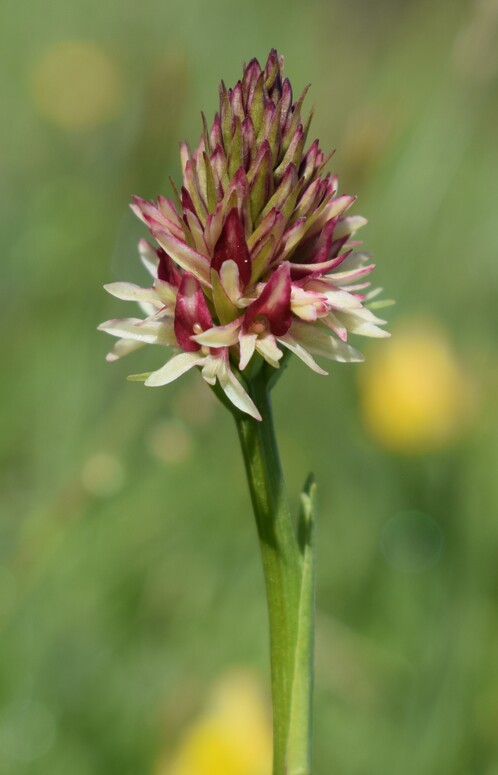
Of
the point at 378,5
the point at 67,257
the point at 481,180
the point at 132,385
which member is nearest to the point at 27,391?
the point at 132,385

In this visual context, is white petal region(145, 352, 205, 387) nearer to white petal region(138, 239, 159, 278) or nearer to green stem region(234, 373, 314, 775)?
green stem region(234, 373, 314, 775)

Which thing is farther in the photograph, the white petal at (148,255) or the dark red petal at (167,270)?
the white petal at (148,255)

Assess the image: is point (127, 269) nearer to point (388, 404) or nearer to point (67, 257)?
point (67, 257)

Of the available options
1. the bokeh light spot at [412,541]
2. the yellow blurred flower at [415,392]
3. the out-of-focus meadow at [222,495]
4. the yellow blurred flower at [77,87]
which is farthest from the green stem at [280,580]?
the yellow blurred flower at [77,87]

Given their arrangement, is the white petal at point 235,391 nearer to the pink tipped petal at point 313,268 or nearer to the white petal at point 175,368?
the white petal at point 175,368

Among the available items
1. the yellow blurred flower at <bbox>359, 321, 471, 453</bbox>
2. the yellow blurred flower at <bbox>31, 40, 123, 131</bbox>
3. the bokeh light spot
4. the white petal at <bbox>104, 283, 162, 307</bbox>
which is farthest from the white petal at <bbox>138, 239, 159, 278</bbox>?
the yellow blurred flower at <bbox>31, 40, 123, 131</bbox>

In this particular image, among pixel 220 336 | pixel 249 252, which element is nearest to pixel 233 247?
pixel 249 252

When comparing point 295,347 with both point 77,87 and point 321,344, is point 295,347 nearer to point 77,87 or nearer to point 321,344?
point 321,344
